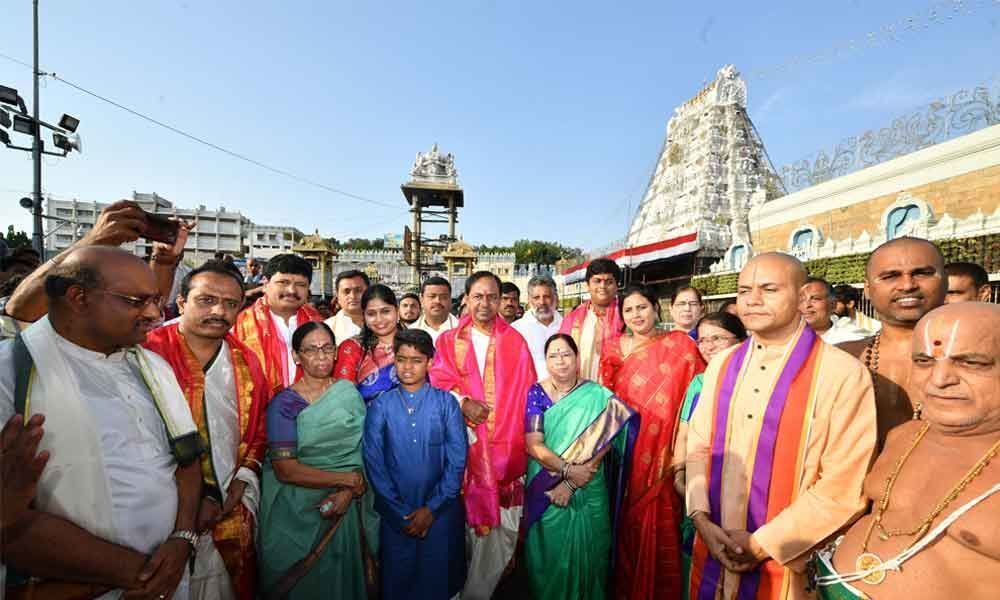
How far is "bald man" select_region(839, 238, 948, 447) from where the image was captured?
6.59 ft

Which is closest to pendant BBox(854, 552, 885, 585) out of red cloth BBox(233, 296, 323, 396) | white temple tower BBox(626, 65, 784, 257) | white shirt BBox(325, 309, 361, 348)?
red cloth BBox(233, 296, 323, 396)

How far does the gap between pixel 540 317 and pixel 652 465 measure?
7.70ft

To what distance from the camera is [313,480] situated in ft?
8.39

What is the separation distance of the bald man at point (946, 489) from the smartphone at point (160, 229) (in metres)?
3.31

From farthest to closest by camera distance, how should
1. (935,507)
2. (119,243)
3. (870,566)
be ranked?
(119,243) < (870,566) < (935,507)

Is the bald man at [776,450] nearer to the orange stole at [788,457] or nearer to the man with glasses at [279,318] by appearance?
the orange stole at [788,457]

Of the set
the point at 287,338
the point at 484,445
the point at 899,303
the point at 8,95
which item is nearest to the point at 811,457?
the point at 899,303

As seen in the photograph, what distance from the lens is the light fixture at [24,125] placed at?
8.57 metres

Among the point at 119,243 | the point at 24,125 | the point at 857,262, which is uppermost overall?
the point at 24,125

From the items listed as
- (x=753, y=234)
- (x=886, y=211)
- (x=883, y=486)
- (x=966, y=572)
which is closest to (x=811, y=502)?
(x=883, y=486)

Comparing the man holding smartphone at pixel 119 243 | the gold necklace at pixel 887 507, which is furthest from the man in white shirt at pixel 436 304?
the gold necklace at pixel 887 507

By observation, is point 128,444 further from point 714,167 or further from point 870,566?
point 714,167

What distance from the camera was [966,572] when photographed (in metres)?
1.28

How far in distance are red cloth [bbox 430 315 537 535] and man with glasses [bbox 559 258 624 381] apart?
982mm
